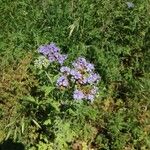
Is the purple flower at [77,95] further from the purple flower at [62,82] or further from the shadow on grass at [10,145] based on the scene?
the shadow on grass at [10,145]

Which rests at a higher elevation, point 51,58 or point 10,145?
point 51,58

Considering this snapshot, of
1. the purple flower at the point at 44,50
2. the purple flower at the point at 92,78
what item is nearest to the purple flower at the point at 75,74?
the purple flower at the point at 92,78

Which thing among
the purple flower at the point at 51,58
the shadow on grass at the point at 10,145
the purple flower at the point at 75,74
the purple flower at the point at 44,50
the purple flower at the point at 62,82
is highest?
the purple flower at the point at 44,50

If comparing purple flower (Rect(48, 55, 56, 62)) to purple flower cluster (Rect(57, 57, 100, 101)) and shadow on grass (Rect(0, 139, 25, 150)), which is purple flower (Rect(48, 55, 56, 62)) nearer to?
purple flower cluster (Rect(57, 57, 100, 101))

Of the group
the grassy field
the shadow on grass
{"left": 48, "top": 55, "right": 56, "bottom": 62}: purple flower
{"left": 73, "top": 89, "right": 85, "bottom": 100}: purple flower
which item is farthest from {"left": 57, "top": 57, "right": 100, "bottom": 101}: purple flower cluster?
the shadow on grass

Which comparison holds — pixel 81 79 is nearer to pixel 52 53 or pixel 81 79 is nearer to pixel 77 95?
pixel 77 95

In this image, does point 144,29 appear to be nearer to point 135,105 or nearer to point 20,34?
point 135,105

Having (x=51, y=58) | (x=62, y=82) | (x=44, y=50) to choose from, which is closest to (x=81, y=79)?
(x=62, y=82)
